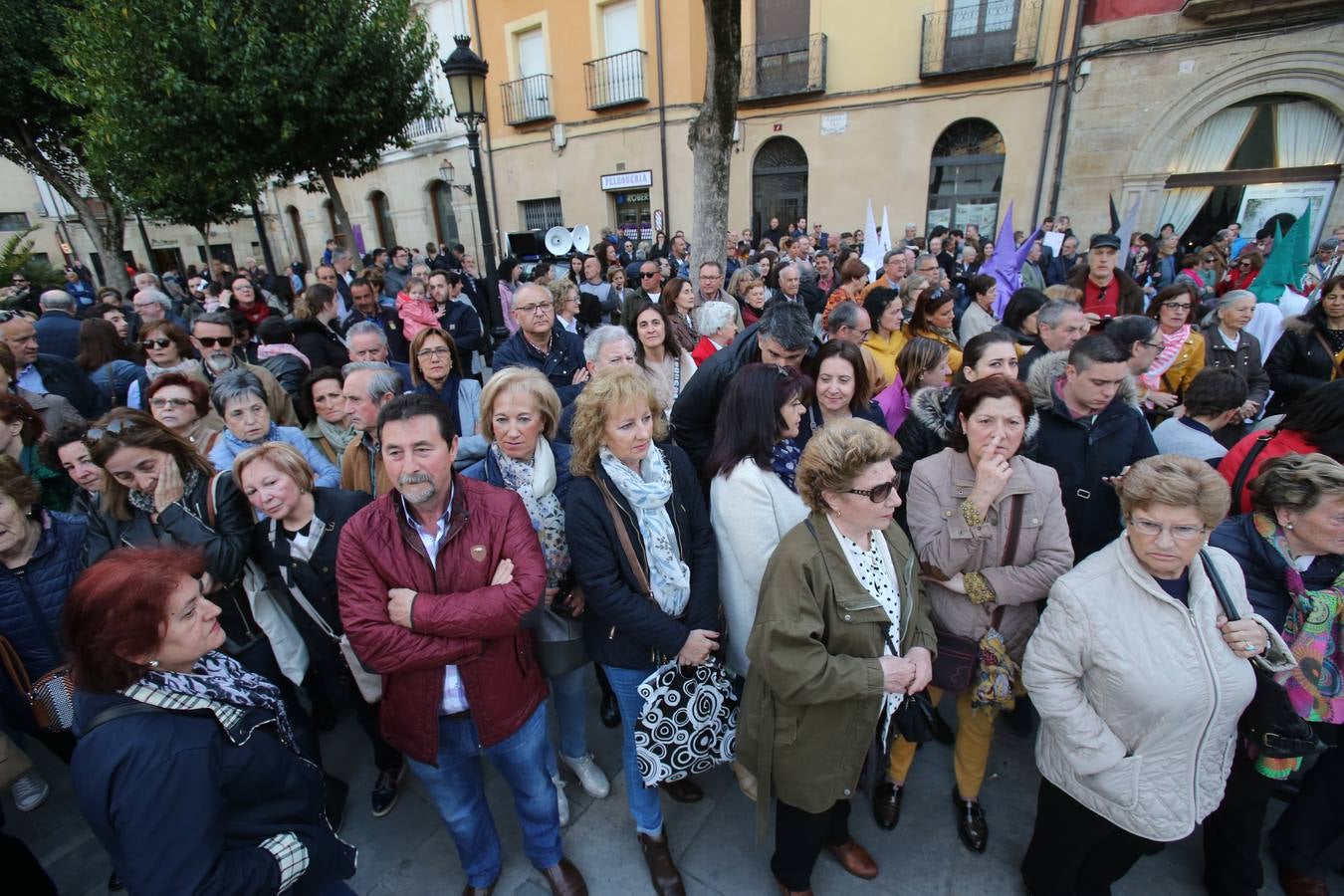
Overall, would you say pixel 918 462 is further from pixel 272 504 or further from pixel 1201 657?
A: pixel 272 504

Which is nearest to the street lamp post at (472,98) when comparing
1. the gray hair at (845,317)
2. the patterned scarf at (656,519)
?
the gray hair at (845,317)

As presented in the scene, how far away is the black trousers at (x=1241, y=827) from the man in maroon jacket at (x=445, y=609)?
2.47m

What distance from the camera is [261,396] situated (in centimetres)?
299

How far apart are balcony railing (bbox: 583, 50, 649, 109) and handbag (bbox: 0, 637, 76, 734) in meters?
17.4

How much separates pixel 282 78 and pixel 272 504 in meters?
9.34

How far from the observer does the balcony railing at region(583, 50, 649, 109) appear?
16547mm

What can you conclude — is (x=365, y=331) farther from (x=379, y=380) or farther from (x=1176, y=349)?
(x=1176, y=349)

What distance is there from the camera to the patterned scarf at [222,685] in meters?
1.46

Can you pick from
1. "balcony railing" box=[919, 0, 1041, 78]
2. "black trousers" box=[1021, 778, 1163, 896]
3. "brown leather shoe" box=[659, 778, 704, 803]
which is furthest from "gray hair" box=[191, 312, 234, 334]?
"balcony railing" box=[919, 0, 1041, 78]

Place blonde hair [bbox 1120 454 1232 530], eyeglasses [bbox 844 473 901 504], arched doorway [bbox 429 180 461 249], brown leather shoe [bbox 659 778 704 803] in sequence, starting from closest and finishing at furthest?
blonde hair [bbox 1120 454 1232 530] → eyeglasses [bbox 844 473 901 504] → brown leather shoe [bbox 659 778 704 803] → arched doorway [bbox 429 180 461 249]

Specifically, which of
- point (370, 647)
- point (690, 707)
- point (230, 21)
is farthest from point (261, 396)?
point (230, 21)

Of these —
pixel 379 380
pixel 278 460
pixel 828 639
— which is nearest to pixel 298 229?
pixel 379 380

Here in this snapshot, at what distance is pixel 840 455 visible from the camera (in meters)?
1.85

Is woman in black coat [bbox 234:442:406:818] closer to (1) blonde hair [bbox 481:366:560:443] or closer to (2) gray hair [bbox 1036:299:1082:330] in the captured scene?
(1) blonde hair [bbox 481:366:560:443]
